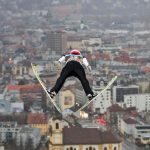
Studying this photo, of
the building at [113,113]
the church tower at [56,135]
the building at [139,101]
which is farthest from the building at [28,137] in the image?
the building at [139,101]

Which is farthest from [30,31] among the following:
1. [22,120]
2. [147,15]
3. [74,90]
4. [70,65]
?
[70,65]

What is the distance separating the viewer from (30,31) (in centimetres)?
3441

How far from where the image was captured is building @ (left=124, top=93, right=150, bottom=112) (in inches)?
647

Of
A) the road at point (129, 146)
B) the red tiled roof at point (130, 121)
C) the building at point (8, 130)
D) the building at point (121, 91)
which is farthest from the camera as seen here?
the building at point (121, 91)

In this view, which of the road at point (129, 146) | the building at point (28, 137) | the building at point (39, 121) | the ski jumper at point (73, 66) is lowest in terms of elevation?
the road at point (129, 146)

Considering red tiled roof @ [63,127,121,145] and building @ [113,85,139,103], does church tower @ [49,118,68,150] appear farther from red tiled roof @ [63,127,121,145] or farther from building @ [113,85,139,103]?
building @ [113,85,139,103]

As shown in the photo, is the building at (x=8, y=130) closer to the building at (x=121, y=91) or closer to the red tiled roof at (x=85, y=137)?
the red tiled roof at (x=85, y=137)

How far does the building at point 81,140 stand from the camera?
35.9 ft

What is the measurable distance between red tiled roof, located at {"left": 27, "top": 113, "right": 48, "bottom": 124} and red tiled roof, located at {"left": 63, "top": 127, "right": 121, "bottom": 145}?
234 cm

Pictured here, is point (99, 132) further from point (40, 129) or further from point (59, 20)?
point (59, 20)

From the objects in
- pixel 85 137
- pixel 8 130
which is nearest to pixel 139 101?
pixel 8 130

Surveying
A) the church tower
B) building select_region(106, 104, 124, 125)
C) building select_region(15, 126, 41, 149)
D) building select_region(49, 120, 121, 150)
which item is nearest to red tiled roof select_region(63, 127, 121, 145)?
building select_region(49, 120, 121, 150)

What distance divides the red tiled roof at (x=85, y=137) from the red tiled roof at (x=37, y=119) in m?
2.34

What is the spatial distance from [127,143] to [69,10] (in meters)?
30.7
